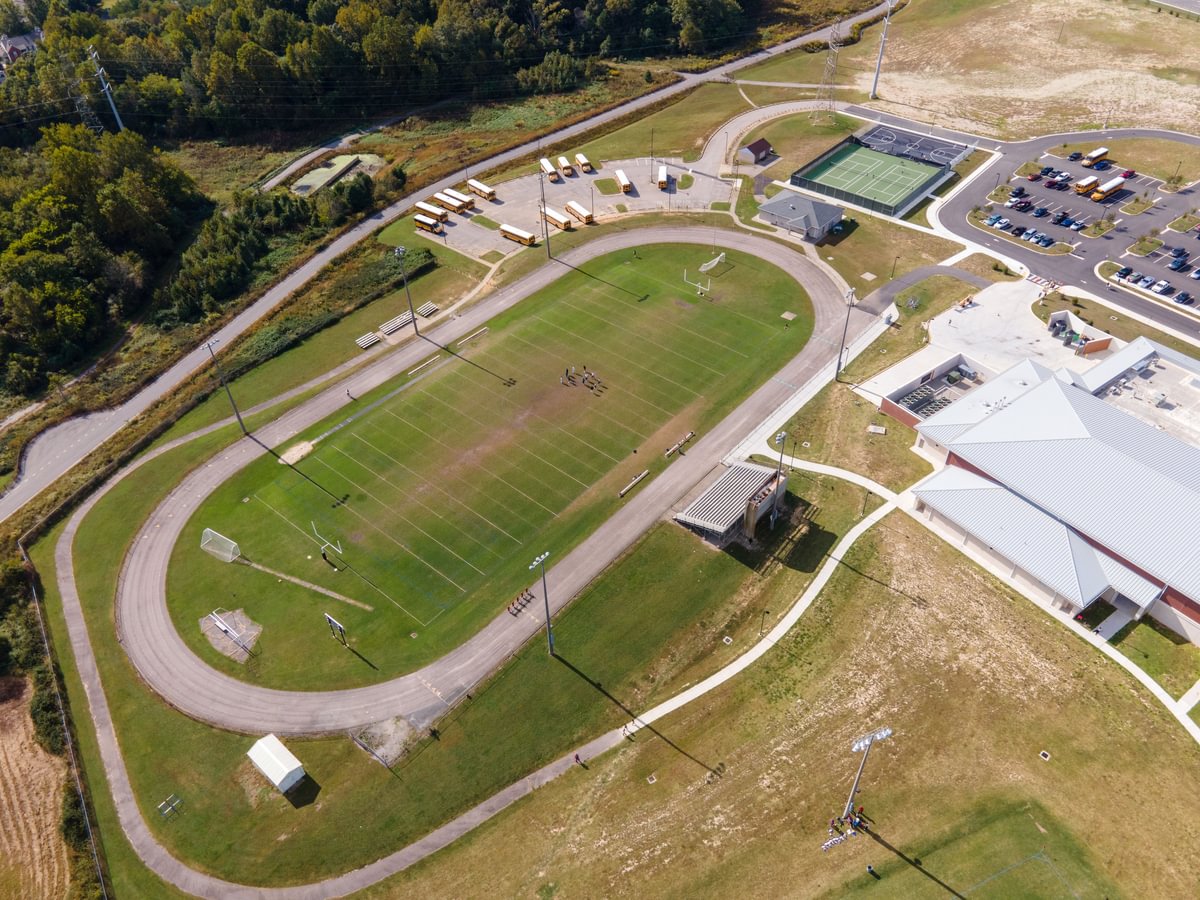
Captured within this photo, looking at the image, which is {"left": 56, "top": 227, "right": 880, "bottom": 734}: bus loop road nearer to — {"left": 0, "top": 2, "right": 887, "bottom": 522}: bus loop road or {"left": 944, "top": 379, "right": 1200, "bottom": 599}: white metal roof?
{"left": 0, "top": 2, "right": 887, "bottom": 522}: bus loop road

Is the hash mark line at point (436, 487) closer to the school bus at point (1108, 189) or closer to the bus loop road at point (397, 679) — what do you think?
the bus loop road at point (397, 679)

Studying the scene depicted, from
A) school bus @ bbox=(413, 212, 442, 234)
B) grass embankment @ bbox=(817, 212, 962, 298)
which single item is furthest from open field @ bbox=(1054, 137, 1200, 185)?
school bus @ bbox=(413, 212, 442, 234)

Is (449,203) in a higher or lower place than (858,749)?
lower

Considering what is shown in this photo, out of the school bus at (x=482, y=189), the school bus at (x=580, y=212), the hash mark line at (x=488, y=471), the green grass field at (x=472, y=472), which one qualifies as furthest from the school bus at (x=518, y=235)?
the hash mark line at (x=488, y=471)

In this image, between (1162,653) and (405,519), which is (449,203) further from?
(1162,653)

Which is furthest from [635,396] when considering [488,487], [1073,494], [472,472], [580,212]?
[1073,494]
